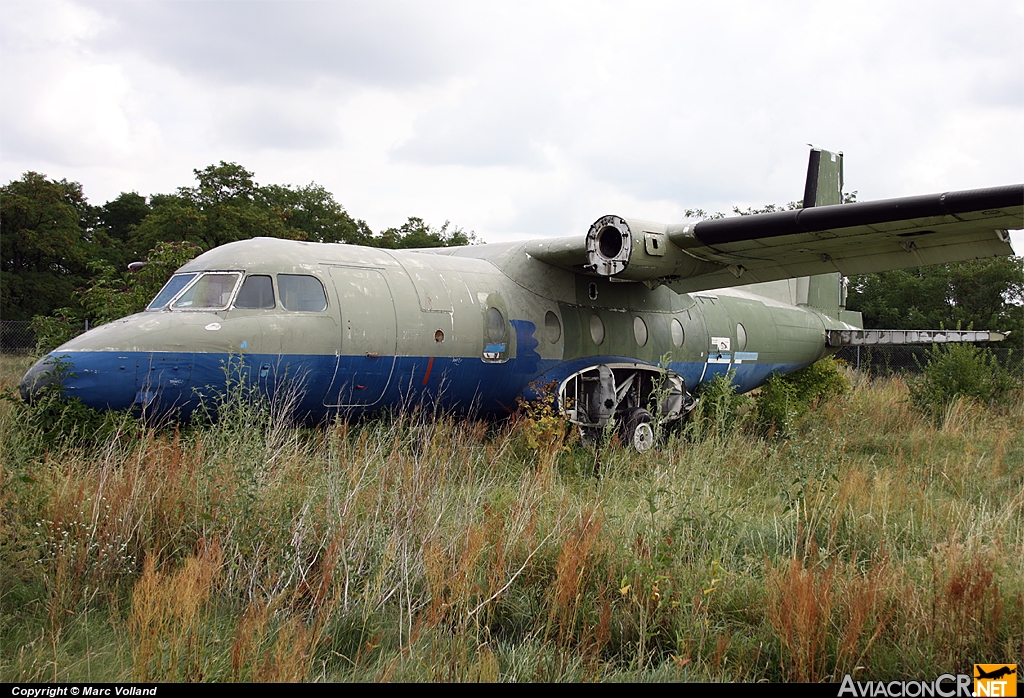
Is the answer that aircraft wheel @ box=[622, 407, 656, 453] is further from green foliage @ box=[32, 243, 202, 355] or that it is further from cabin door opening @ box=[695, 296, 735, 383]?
green foliage @ box=[32, 243, 202, 355]

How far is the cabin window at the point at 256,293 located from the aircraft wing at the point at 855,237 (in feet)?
16.1

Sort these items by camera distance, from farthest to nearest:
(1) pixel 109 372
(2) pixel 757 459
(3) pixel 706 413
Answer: (3) pixel 706 413 < (2) pixel 757 459 < (1) pixel 109 372

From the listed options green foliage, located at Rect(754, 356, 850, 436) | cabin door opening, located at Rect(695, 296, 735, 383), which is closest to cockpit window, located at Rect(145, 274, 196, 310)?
cabin door opening, located at Rect(695, 296, 735, 383)

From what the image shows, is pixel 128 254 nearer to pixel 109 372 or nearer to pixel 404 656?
pixel 109 372

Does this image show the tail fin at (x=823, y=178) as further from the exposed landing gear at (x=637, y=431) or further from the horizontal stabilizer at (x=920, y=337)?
the exposed landing gear at (x=637, y=431)

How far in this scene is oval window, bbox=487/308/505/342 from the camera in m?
9.26

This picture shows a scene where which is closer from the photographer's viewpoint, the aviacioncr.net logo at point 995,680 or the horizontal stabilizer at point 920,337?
the aviacioncr.net logo at point 995,680

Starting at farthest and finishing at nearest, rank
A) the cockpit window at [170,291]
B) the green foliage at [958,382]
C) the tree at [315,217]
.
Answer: the tree at [315,217] → the green foliage at [958,382] → the cockpit window at [170,291]

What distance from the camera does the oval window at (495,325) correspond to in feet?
30.4

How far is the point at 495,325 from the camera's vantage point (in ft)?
30.7

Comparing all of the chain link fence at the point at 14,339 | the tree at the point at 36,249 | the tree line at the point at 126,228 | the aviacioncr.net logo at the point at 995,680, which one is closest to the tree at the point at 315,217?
the tree line at the point at 126,228

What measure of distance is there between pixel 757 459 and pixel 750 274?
3287 mm

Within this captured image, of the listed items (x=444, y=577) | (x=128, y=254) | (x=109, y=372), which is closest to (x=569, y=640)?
(x=444, y=577)

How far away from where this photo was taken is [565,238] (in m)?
10.2
